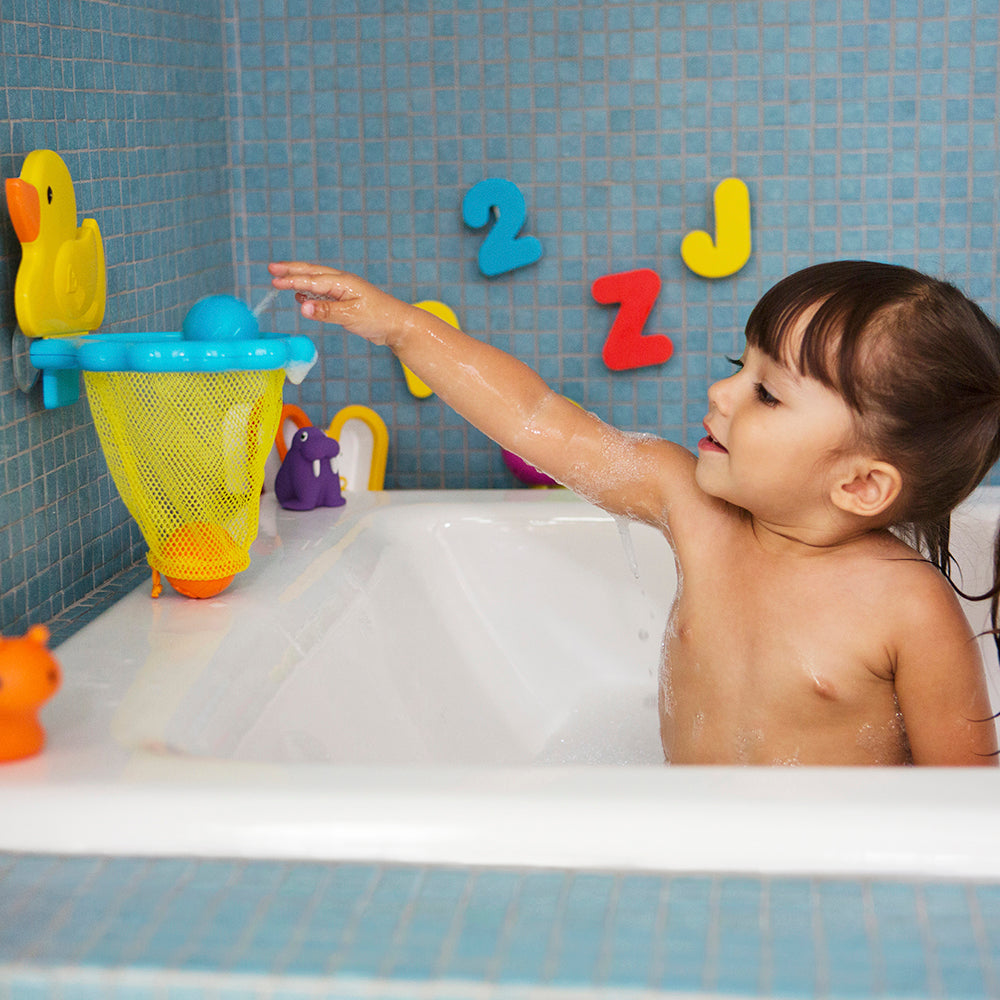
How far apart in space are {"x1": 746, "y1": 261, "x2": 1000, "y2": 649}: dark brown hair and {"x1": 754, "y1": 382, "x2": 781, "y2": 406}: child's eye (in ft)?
0.11

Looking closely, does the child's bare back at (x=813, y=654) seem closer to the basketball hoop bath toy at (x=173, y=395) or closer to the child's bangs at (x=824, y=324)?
the child's bangs at (x=824, y=324)

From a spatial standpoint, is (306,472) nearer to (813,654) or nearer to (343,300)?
(343,300)

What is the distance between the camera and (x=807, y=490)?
1.18m

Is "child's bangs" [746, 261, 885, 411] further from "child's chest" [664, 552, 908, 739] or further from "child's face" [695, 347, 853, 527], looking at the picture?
"child's chest" [664, 552, 908, 739]

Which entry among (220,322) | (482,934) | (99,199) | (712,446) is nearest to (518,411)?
(712,446)

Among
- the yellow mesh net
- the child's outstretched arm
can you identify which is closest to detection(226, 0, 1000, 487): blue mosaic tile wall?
the child's outstretched arm

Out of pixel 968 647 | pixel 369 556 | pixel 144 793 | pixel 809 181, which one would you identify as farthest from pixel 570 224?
pixel 144 793

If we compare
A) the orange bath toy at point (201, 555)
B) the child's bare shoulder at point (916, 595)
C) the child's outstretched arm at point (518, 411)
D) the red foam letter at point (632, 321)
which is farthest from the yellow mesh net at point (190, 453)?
the red foam letter at point (632, 321)

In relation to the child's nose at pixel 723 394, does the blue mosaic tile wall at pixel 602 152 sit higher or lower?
higher

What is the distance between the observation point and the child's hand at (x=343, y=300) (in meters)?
1.19

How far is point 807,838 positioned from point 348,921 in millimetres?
275

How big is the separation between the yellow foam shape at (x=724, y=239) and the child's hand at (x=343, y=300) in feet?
2.74

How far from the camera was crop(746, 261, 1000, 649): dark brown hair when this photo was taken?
1.10 m

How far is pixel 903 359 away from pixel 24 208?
82 cm
